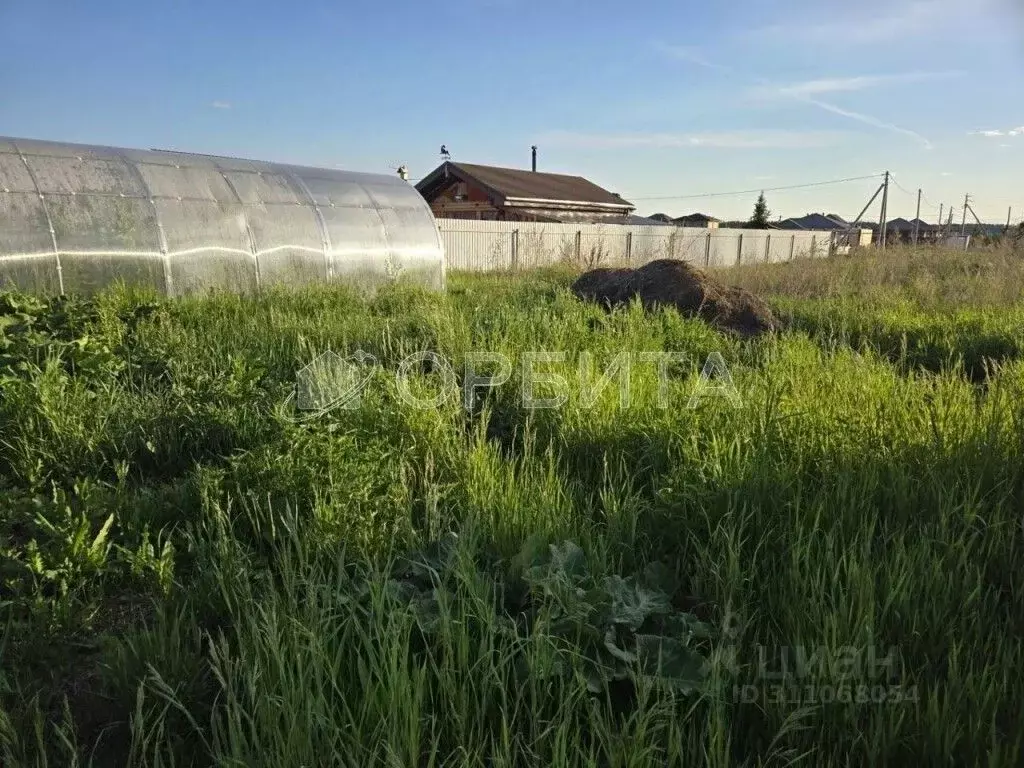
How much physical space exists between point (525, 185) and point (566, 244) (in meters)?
9.51

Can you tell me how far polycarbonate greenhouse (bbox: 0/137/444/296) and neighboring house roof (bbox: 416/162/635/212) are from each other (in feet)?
50.9

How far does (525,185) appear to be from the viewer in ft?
93.7

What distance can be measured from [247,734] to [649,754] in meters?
0.98

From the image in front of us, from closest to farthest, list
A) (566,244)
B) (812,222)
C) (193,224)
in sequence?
(193,224) < (566,244) < (812,222)

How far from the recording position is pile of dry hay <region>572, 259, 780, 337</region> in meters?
7.11

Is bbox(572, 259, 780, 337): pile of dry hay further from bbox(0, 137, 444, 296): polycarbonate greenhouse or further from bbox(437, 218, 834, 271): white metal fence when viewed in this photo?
bbox(437, 218, 834, 271): white metal fence

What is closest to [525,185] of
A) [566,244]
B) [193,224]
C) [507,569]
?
[566,244]

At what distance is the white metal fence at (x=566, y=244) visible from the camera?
17797 millimetres

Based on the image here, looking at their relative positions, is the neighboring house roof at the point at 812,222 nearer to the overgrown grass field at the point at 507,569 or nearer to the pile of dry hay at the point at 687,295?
the pile of dry hay at the point at 687,295

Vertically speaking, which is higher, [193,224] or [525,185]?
[525,185]

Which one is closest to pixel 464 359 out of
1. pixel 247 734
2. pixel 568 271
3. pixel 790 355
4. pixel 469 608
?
pixel 790 355

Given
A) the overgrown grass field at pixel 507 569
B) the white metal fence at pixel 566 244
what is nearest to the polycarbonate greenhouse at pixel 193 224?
the overgrown grass field at pixel 507 569

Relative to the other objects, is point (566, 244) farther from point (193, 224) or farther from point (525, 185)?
point (193, 224)

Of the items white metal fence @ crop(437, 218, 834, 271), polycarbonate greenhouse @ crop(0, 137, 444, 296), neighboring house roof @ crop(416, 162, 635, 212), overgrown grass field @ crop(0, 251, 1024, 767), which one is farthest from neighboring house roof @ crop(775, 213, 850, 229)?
overgrown grass field @ crop(0, 251, 1024, 767)
